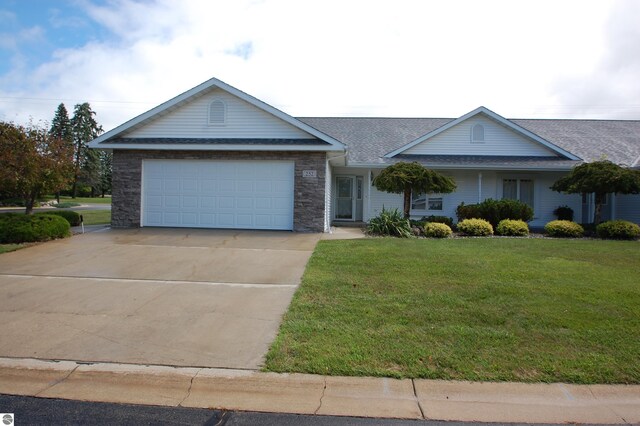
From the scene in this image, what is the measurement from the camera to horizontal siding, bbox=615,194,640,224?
60.2 ft

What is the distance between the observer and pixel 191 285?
7133 millimetres

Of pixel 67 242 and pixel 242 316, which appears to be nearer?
pixel 242 316

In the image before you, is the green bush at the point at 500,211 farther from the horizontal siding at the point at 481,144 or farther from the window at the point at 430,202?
the horizontal siding at the point at 481,144

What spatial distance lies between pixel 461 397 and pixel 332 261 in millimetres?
5382

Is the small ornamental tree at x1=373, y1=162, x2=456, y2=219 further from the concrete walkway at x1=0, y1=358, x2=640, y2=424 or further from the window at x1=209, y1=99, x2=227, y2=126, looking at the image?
the concrete walkway at x1=0, y1=358, x2=640, y2=424

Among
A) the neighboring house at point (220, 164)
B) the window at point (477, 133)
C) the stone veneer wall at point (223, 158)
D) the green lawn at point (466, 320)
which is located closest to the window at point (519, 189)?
the window at point (477, 133)

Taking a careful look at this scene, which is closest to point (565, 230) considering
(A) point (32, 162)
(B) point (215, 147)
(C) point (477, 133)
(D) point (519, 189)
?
(D) point (519, 189)

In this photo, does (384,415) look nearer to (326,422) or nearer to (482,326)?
(326,422)

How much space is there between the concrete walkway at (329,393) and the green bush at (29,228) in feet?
28.1

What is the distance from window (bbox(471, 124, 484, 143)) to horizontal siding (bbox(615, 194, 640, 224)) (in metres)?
6.73

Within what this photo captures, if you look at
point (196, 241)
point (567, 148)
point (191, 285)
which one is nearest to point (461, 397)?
point (191, 285)

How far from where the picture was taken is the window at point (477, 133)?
734 inches

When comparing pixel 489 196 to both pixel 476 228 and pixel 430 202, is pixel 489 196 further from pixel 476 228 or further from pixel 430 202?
pixel 476 228

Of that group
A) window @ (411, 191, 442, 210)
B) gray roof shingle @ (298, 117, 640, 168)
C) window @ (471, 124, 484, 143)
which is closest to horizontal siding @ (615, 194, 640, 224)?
gray roof shingle @ (298, 117, 640, 168)
